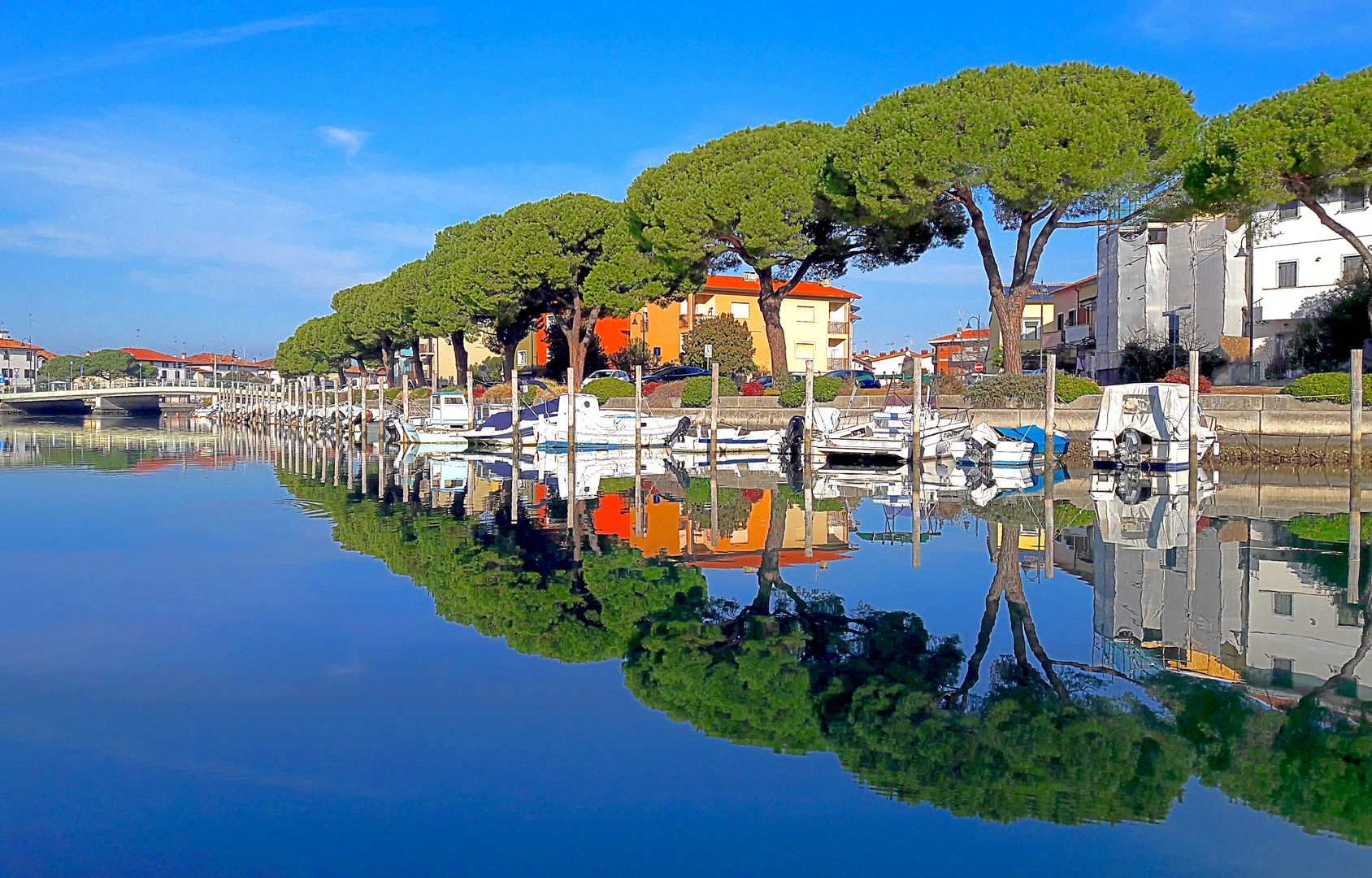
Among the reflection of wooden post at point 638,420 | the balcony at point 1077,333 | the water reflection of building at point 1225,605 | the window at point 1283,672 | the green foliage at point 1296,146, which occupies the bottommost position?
the window at point 1283,672

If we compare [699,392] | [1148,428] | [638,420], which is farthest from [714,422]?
[1148,428]

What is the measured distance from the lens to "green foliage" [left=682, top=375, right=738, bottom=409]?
38.8 meters

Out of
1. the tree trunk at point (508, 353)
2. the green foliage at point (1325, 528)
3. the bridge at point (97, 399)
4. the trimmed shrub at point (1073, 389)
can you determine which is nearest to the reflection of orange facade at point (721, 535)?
the green foliage at point (1325, 528)

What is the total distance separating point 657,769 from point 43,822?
280 cm

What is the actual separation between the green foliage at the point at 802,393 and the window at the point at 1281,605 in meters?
24.9

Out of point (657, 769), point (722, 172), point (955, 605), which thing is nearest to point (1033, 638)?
point (955, 605)

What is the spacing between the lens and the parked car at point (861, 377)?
132 feet

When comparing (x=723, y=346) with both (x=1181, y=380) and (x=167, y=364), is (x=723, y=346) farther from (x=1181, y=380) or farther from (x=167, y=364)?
(x=167, y=364)

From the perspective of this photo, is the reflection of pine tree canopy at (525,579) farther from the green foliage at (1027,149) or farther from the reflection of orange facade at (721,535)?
the green foliage at (1027,149)

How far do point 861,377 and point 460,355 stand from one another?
78.6 feet

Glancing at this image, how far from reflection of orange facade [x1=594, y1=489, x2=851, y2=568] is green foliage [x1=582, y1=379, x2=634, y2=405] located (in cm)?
2364

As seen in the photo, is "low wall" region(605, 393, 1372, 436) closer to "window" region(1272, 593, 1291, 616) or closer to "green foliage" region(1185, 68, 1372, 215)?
"green foliage" region(1185, 68, 1372, 215)

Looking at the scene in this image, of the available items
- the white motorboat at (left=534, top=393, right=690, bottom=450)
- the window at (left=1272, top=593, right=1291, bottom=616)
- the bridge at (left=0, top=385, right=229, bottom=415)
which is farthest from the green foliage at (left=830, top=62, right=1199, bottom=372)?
the bridge at (left=0, top=385, right=229, bottom=415)

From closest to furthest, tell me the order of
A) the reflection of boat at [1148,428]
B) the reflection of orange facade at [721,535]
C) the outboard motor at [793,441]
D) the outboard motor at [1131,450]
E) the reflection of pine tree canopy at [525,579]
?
the reflection of pine tree canopy at [525,579]
the reflection of orange facade at [721,535]
the reflection of boat at [1148,428]
the outboard motor at [1131,450]
the outboard motor at [793,441]
